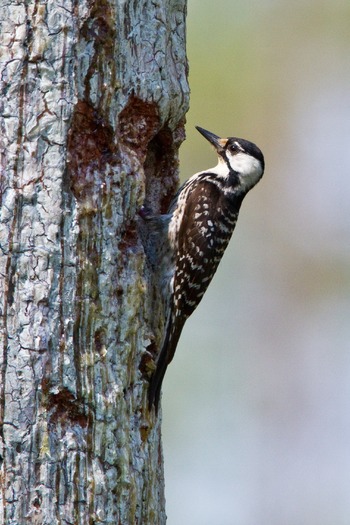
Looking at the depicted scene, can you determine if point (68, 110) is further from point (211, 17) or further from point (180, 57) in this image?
point (211, 17)

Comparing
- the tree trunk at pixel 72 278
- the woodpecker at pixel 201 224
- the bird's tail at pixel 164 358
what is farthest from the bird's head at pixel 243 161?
the tree trunk at pixel 72 278

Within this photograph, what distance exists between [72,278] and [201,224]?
1.72 metres

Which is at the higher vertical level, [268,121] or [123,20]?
[268,121]

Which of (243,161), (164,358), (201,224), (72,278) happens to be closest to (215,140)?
A: (243,161)

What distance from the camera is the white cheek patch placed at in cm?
657

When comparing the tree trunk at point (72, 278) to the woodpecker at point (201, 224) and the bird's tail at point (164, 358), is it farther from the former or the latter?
the woodpecker at point (201, 224)

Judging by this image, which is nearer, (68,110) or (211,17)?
(68,110)

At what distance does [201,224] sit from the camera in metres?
6.07

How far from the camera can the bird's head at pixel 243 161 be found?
21.5 ft

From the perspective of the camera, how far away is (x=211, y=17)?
10797 millimetres

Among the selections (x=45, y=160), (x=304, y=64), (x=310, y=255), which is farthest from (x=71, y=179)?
(x=304, y=64)

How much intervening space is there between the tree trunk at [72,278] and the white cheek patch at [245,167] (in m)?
1.76

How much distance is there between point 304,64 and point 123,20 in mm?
6567

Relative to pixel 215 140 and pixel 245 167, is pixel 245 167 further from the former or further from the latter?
pixel 215 140
